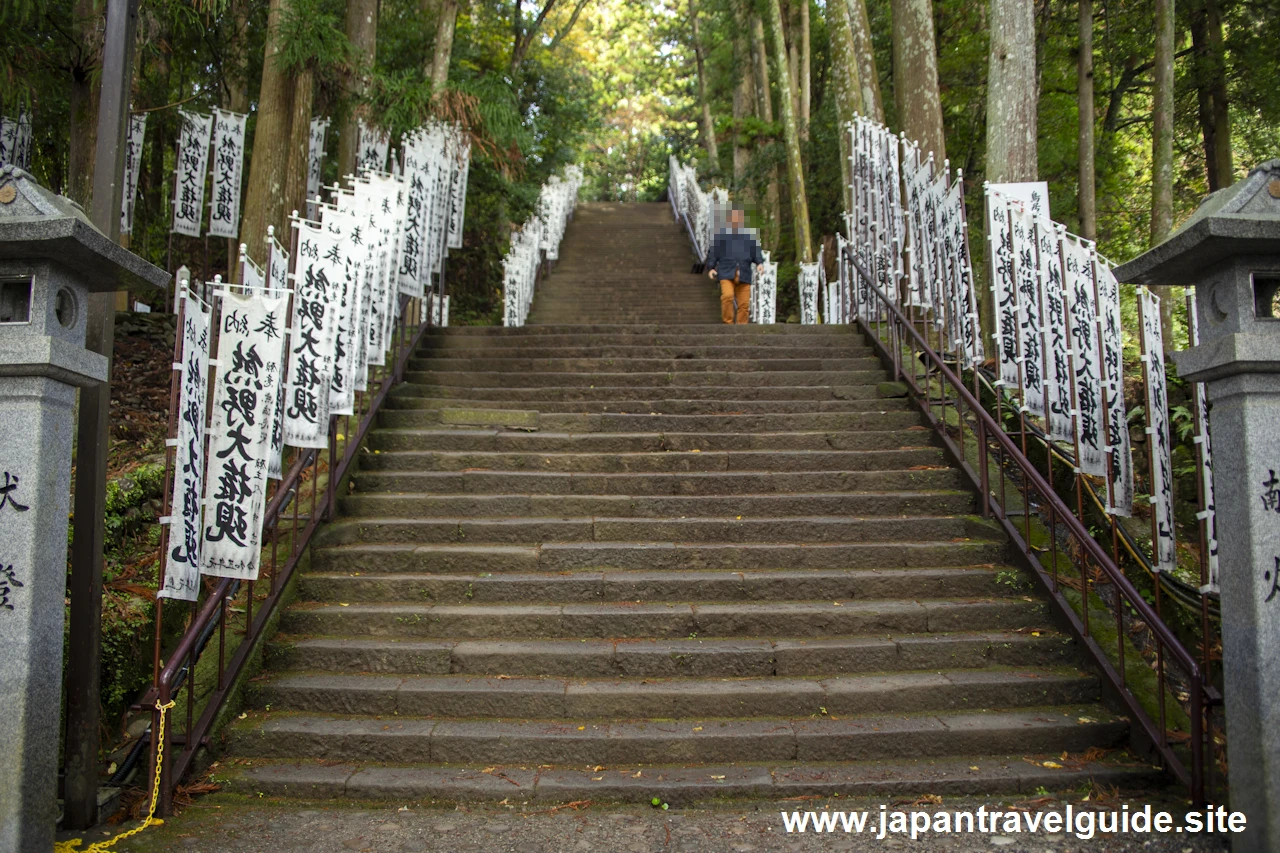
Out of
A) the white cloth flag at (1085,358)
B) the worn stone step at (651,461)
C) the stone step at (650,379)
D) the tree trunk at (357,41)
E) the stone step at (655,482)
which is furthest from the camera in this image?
the tree trunk at (357,41)

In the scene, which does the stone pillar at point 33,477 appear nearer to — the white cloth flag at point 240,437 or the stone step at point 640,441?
the white cloth flag at point 240,437

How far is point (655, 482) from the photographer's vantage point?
6484 millimetres

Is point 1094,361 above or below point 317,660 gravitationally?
above

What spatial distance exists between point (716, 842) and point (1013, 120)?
23.7 feet

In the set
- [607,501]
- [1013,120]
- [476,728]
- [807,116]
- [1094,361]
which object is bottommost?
[476,728]

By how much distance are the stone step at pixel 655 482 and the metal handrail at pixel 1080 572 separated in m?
0.52

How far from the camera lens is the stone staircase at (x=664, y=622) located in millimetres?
4312

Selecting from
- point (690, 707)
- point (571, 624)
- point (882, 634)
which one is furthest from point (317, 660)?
point (882, 634)

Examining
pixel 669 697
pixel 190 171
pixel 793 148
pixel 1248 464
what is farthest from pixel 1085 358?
pixel 793 148

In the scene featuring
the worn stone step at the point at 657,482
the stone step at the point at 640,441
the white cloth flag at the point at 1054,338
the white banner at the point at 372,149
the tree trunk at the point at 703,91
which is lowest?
the worn stone step at the point at 657,482

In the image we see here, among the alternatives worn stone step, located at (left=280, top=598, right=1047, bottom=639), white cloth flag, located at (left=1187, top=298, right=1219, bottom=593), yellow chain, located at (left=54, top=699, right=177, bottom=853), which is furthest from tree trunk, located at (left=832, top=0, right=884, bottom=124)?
yellow chain, located at (left=54, top=699, right=177, bottom=853)

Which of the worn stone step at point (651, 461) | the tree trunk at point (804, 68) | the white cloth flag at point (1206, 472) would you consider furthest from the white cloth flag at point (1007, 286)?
the tree trunk at point (804, 68)

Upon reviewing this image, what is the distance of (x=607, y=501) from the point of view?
6.24m

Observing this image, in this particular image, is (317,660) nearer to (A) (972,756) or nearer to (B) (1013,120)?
(A) (972,756)
